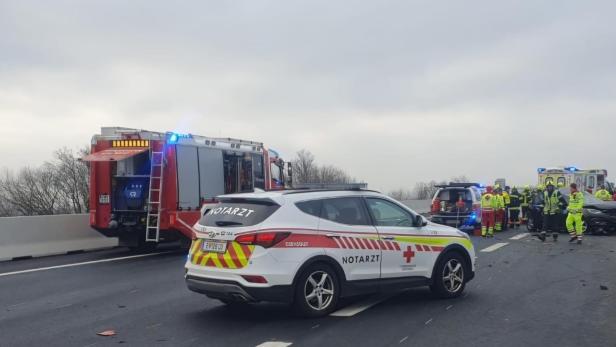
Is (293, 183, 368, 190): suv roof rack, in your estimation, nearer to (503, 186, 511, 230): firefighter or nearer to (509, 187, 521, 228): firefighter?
(503, 186, 511, 230): firefighter

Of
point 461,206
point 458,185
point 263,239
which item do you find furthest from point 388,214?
point 458,185

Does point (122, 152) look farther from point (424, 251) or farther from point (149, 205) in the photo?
point (424, 251)

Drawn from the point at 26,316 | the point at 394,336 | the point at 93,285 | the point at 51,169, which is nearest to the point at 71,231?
the point at 93,285

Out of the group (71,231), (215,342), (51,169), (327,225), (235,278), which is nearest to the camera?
(215,342)

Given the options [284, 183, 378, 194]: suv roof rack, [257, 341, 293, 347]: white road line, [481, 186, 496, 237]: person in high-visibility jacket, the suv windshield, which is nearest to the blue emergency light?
[284, 183, 378, 194]: suv roof rack

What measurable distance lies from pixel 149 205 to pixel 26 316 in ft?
20.8

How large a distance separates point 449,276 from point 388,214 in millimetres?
1347

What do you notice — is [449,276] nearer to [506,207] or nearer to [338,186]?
[338,186]

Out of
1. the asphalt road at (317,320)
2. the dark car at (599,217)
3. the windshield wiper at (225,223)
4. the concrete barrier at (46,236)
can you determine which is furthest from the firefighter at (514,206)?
the windshield wiper at (225,223)

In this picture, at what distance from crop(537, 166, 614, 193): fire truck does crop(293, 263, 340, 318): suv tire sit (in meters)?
22.5

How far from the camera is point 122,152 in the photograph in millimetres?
13805

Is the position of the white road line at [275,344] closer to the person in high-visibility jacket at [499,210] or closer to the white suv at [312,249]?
the white suv at [312,249]

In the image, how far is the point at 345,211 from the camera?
24.4 feet

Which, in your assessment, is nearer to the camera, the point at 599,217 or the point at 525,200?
the point at 599,217
